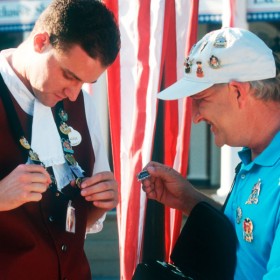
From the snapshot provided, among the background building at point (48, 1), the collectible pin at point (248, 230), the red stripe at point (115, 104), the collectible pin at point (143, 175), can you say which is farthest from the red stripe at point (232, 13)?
the collectible pin at point (248, 230)

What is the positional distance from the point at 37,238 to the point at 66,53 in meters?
0.65

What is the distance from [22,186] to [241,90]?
0.79m

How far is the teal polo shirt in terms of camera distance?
1708mm

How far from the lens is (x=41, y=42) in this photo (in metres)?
1.97

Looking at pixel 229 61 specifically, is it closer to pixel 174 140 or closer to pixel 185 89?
pixel 185 89

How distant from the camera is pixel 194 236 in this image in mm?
2158

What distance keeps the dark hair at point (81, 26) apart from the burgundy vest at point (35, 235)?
0.29 metres

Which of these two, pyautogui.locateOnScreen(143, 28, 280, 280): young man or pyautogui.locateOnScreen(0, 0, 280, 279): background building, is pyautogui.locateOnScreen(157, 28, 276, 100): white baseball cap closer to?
pyautogui.locateOnScreen(143, 28, 280, 280): young man

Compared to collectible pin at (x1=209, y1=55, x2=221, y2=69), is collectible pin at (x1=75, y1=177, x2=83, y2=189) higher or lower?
collectible pin at (x1=209, y1=55, x2=221, y2=69)

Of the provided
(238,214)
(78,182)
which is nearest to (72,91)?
(78,182)

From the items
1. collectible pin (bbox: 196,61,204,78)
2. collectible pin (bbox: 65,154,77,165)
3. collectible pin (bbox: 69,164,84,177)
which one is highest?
collectible pin (bbox: 196,61,204,78)

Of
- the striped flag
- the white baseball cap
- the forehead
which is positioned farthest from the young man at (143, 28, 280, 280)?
the striped flag

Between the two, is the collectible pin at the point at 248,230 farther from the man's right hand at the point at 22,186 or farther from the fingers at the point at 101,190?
the man's right hand at the point at 22,186

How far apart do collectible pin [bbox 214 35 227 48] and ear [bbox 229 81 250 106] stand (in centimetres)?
14
